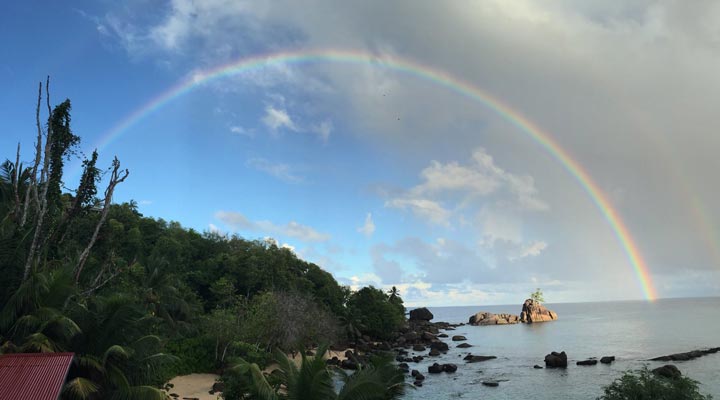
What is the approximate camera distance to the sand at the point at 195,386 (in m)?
32.5

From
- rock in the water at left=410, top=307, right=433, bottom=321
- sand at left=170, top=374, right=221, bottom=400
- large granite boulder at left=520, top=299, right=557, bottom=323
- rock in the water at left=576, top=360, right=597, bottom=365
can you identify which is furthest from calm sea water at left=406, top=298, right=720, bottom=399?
large granite boulder at left=520, top=299, right=557, bottom=323

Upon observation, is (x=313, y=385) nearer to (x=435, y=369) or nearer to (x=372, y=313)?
(x=435, y=369)

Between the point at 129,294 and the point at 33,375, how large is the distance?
33.3ft

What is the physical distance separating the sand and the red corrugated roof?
840 inches

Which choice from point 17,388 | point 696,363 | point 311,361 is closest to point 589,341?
point 696,363

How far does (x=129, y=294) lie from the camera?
815 inches

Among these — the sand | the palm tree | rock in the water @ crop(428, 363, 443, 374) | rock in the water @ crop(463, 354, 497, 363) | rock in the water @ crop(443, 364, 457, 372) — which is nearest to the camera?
the palm tree

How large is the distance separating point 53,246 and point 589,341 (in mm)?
90880

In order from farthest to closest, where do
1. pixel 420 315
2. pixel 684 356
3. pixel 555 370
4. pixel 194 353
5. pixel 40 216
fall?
pixel 420 315 < pixel 684 356 < pixel 555 370 < pixel 194 353 < pixel 40 216

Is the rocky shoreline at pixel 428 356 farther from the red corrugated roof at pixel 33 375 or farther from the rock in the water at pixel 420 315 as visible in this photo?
the rock in the water at pixel 420 315

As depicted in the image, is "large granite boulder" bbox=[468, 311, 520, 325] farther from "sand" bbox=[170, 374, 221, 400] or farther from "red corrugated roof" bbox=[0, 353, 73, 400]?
"red corrugated roof" bbox=[0, 353, 73, 400]

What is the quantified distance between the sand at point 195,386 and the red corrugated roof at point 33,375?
21.3 metres

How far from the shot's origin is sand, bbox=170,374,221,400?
3250 centimetres

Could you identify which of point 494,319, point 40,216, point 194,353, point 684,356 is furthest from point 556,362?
point 494,319
